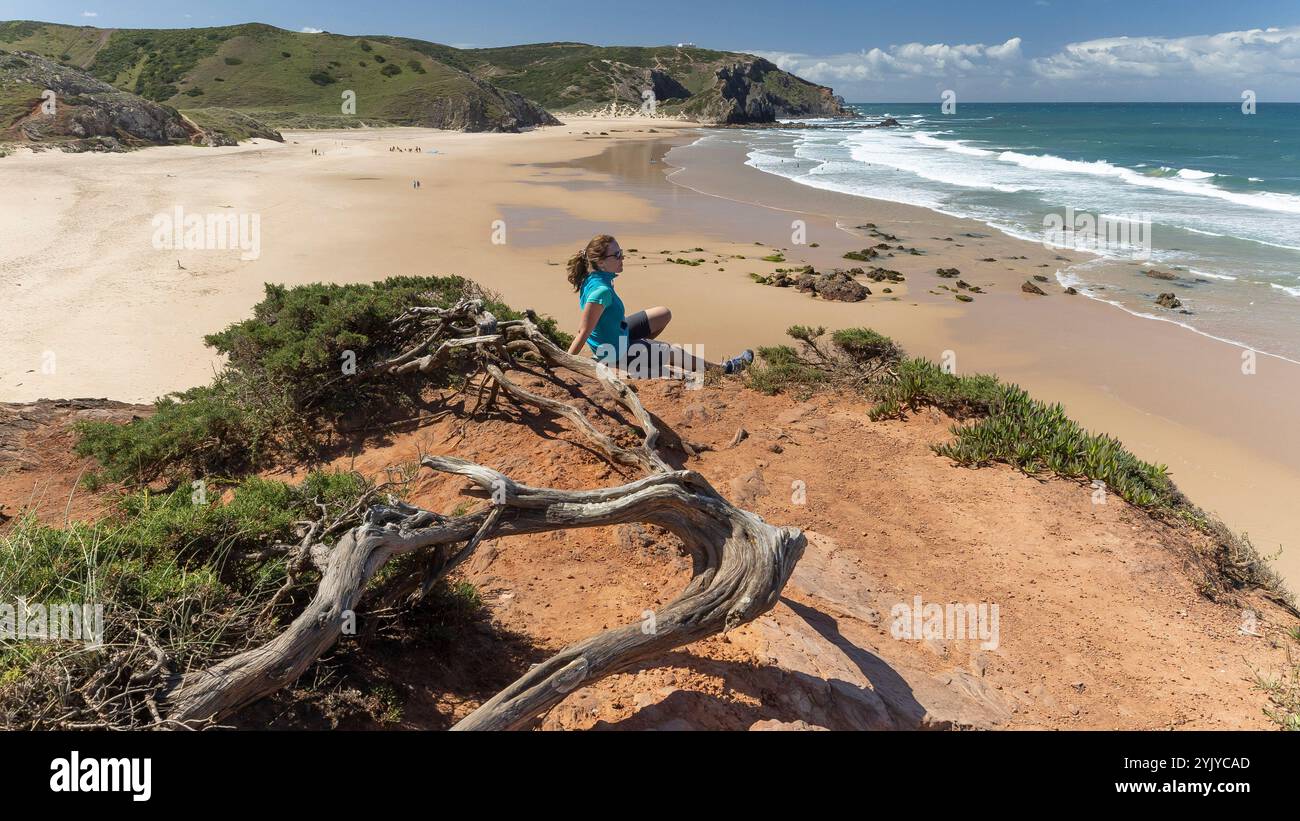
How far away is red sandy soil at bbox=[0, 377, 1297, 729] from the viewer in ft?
11.0

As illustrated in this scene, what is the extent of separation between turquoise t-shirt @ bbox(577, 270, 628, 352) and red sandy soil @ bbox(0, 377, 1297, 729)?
646mm

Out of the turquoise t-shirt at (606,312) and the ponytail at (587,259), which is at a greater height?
the ponytail at (587,259)

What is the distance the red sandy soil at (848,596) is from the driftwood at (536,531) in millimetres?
320

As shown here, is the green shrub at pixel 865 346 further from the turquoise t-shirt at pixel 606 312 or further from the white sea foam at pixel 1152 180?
the white sea foam at pixel 1152 180

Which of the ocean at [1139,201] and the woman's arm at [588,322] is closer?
the woman's arm at [588,322]

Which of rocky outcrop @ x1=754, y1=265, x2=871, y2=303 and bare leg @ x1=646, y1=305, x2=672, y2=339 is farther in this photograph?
rocky outcrop @ x1=754, y1=265, x2=871, y2=303

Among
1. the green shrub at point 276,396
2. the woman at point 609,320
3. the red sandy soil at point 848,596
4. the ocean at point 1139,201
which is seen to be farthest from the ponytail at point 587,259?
the ocean at point 1139,201

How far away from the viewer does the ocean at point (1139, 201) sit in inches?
554

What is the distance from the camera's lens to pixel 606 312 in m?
6.83

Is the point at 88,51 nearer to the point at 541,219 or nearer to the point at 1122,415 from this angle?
the point at 541,219

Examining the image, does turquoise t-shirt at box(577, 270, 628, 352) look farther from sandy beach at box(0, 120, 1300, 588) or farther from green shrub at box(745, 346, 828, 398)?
sandy beach at box(0, 120, 1300, 588)

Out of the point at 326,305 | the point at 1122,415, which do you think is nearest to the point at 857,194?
the point at 1122,415

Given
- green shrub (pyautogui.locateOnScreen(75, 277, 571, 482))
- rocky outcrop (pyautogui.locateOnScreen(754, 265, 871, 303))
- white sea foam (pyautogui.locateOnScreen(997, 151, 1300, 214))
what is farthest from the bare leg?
white sea foam (pyautogui.locateOnScreen(997, 151, 1300, 214))

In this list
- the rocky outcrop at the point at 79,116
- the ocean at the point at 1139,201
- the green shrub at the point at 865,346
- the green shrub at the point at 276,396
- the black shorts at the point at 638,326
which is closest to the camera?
the green shrub at the point at 276,396
